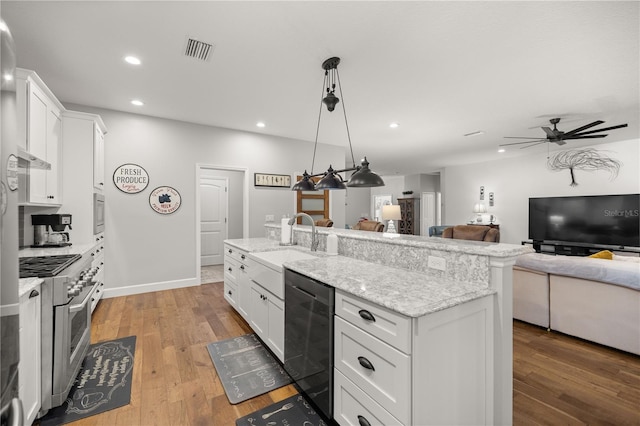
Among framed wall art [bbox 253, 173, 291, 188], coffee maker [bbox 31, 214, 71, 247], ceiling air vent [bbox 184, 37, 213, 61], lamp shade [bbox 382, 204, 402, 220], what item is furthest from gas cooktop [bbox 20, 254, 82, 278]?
lamp shade [bbox 382, 204, 402, 220]

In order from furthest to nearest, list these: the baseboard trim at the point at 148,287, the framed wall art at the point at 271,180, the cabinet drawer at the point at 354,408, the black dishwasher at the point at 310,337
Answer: the framed wall art at the point at 271,180, the baseboard trim at the point at 148,287, the black dishwasher at the point at 310,337, the cabinet drawer at the point at 354,408

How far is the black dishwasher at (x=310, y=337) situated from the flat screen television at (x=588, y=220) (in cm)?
736

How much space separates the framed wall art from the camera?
17.7ft

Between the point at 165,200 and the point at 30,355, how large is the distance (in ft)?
10.6

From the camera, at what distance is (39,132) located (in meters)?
2.64

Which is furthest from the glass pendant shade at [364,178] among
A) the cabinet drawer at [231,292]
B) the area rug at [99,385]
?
the area rug at [99,385]

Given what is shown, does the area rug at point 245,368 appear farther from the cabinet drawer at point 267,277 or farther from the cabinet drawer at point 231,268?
the cabinet drawer at point 231,268

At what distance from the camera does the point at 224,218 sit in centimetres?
672

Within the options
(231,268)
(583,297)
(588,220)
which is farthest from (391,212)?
(231,268)

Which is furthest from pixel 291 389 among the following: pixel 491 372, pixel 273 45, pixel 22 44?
pixel 22 44

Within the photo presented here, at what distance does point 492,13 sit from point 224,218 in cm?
603

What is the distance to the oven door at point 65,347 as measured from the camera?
1769 millimetres

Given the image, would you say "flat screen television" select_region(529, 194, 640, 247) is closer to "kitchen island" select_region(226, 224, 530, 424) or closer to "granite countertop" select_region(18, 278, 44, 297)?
"kitchen island" select_region(226, 224, 530, 424)

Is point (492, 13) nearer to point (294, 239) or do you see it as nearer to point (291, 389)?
point (294, 239)
